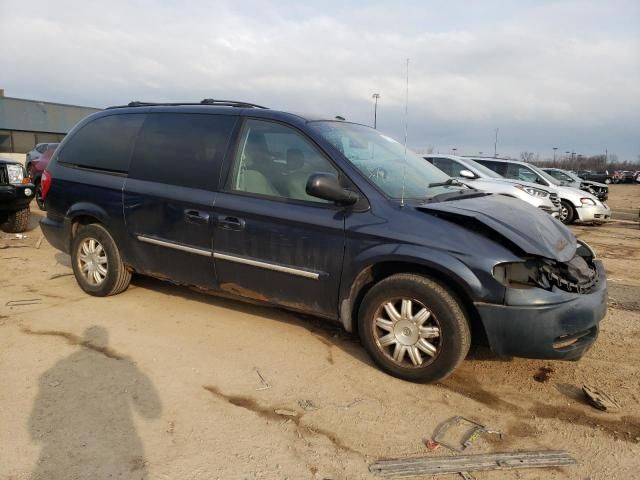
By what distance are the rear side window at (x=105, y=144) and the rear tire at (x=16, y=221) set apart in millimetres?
3983

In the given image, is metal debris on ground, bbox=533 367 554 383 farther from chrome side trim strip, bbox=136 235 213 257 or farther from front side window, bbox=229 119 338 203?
chrome side trim strip, bbox=136 235 213 257

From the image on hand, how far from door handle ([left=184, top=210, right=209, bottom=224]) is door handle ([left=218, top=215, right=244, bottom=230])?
0.14 m

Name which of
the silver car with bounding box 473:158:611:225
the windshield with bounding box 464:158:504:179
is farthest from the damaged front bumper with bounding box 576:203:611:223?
the windshield with bounding box 464:158:504:179

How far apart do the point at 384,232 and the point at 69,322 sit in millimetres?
2906

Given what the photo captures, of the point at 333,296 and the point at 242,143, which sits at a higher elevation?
the point at 242,143

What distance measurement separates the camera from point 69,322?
13.6ft

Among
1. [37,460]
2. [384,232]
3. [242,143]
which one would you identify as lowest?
[37,460]

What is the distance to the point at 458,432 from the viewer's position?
2705 mm

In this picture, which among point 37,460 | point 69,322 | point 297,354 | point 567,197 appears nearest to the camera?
point 37,460

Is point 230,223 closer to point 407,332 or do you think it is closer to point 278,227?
point 278,227

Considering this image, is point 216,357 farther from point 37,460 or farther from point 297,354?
Answer: point 37,460

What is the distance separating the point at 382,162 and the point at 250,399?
204 centimetres

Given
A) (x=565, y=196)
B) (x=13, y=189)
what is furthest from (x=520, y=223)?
(x=565, y=196)

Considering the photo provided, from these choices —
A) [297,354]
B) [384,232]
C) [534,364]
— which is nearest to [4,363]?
[297,354]
